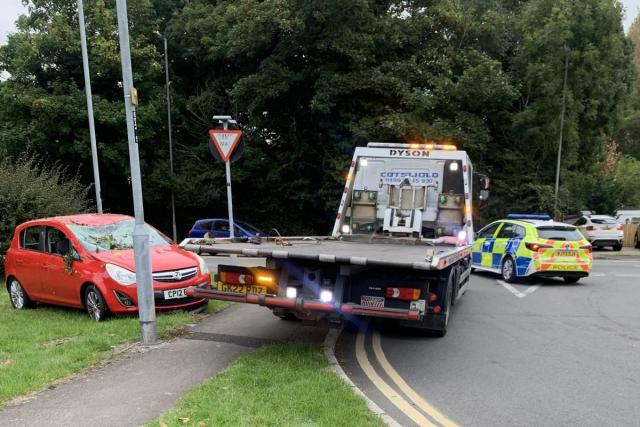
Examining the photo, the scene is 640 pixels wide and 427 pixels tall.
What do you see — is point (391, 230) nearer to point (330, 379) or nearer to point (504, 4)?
point (330, 379)

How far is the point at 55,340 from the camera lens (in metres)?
7.11

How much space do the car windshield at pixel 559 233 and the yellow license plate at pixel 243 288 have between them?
8.34 m

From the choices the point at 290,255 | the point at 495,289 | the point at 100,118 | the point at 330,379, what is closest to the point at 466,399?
the point at 330,379

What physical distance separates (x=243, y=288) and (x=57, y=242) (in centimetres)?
404

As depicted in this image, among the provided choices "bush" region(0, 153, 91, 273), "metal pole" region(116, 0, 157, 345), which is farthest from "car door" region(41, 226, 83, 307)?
"bush" region(0, 153, 91, 273)

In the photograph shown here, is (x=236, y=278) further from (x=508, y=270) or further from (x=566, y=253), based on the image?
(x=566, y=253)

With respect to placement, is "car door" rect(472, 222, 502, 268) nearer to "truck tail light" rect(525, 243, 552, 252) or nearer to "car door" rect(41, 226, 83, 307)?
"truck tail light" rect(525, 243, 552, 252)

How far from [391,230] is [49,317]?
600 centimetres

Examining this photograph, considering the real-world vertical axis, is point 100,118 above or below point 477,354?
above

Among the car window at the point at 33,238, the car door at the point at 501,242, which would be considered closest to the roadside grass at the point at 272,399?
the car window at the point at 33,238

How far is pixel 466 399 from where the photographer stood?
5.20m

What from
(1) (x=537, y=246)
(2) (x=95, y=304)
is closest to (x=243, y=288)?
(2) (x=95, y=304)

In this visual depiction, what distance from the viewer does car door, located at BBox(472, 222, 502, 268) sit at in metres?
14.2

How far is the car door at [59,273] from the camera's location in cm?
850
